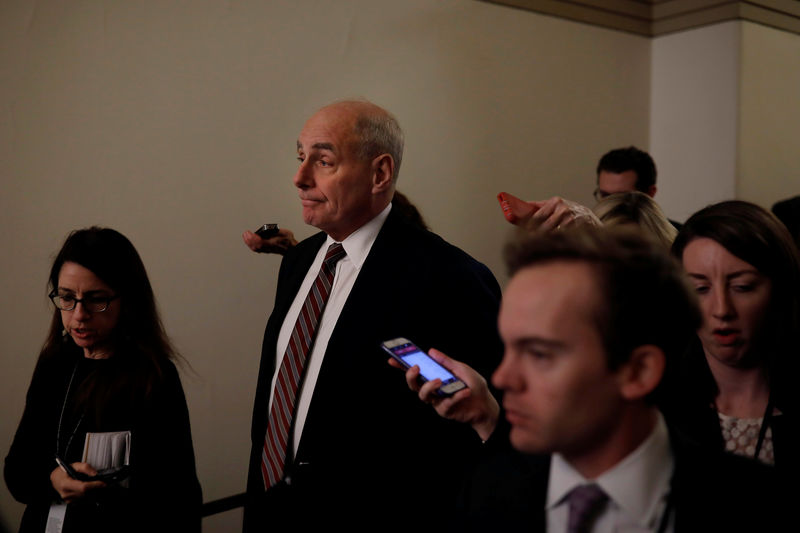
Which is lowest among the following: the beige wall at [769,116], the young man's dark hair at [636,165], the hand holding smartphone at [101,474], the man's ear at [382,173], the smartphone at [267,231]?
the hand holding smartphone at [101,474]

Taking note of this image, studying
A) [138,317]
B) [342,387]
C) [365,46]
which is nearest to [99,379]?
[138,317]

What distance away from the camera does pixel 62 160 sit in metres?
3.33

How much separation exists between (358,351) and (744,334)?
0.93 metres

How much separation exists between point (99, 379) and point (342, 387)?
681 millimetres

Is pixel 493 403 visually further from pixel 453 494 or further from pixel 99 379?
pixel 99 379

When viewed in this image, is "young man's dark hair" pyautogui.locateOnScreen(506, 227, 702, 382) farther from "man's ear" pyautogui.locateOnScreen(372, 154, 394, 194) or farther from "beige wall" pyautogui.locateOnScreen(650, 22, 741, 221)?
"beige wall" pyautogui.locateOnScreen(650, 22, 741, 221)

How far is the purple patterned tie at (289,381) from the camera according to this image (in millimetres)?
2168

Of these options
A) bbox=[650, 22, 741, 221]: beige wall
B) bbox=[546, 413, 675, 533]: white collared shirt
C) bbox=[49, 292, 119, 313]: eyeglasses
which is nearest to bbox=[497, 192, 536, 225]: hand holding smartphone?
bbox=[546, 413, 675, 533]: white collared shirt

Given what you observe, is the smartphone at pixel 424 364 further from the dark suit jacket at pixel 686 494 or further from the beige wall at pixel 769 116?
the beige wall at pixel 769 116

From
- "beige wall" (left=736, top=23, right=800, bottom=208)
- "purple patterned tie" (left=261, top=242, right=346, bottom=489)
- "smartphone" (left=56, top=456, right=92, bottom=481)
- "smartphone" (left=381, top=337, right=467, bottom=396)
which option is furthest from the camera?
"beige wall" (left=736, top=23, right=800, bottom=208)

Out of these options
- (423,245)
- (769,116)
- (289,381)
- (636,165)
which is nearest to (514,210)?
(423,245)

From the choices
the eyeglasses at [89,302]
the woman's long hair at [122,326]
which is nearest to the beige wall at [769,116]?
the woman's long hair at [122,326]

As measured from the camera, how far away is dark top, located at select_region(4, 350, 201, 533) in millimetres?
2102

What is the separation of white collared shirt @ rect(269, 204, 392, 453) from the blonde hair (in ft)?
2.65
